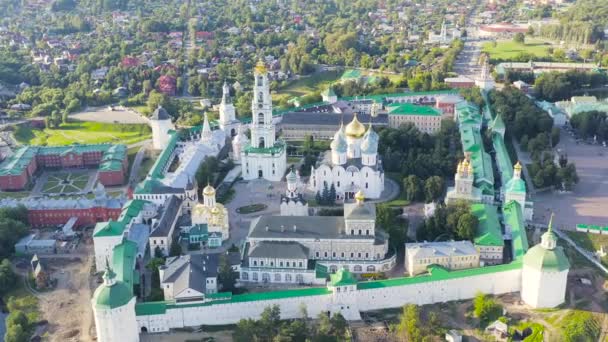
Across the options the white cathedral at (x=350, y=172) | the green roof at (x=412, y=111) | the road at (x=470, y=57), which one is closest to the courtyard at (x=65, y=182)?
the white cathedral at (x=350, y=172)

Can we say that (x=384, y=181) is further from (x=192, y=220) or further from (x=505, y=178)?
(x=192, y=220)

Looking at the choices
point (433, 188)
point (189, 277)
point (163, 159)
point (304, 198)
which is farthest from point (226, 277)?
point (163, 159)

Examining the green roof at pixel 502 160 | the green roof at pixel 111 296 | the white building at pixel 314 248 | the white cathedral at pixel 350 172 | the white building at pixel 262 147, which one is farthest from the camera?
the white building at pixel 262 147

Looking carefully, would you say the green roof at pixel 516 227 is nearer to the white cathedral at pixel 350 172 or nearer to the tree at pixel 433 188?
the tree at pixel 433 188

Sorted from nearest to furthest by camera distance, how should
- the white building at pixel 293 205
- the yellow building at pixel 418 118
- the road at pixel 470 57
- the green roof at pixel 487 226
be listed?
the green roof at pixel 487 226, the white building at pixel 293 205, the yellow building at pixel 418 118, the road at pixel 470 57

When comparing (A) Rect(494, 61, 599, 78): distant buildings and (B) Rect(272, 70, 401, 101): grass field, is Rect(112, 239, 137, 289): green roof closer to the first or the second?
(B) Rect(272, 70, 401, 101): grass field

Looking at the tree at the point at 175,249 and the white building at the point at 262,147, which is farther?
the white building at the point at 262,147

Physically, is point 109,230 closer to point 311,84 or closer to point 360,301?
point 360,301
